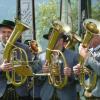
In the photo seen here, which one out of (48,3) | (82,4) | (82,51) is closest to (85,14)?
(82,4)

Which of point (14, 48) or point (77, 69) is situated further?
point (14, 48)

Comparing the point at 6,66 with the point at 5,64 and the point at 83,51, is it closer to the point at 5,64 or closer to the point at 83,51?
the point at 5,64

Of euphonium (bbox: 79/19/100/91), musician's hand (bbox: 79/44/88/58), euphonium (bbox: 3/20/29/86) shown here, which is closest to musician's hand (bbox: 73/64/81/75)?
euphonium (bbox: 79/19/100/91)

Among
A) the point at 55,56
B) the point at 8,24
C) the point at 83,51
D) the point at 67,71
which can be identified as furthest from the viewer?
the point at 8,24

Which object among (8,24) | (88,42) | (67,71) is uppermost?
(8,24)

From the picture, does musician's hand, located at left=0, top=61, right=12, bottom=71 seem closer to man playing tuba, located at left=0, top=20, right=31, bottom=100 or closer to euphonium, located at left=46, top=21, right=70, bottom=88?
man playing tuba, located at left=0, top=20, right=31, bottom=100

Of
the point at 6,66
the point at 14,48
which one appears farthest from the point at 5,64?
the point at 14,48

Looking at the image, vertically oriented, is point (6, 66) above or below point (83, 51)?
below

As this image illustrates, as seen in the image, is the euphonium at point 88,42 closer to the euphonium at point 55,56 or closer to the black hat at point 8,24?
the euphonium at point 55,56

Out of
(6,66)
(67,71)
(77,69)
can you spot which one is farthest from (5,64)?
(77,69)

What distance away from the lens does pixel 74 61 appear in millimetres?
7316

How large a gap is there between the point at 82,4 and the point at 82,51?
372cm

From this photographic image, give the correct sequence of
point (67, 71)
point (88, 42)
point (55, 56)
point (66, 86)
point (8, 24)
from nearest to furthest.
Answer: point (88, 42)
point (67, 71)
point (55, 56)
point (66, 86)
point (8, 24)

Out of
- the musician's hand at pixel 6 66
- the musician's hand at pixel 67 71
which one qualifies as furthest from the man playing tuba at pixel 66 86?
the musician's hand at pixel 6 66
